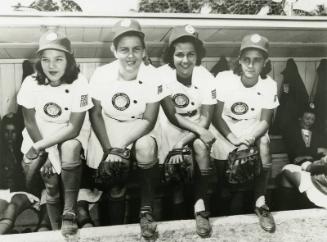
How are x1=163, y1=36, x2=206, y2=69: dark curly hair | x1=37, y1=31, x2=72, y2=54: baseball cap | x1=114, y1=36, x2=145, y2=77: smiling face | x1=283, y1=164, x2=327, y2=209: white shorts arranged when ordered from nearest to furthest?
x1=37, y1=31, x2=72, y2=54: baseball cap
x1=114, y1=36, x2=145, y2=77: smiling face
x1=163, y1=36, x2=206, y2=69: dark curly hair
x1=283, y1=164, x2=327, y2=209: white shorts

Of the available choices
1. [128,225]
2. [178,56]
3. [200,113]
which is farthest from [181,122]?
[128,225]

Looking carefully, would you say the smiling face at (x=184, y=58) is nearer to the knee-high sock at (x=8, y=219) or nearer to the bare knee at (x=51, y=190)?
the bare knee at (x=51, y=190)

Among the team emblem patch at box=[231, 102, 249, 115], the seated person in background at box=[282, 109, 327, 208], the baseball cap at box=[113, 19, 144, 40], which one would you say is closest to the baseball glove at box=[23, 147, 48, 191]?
the baseball cap at box=[113, 19, 144, 40]

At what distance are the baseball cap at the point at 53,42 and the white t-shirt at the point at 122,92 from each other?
1.04 feet

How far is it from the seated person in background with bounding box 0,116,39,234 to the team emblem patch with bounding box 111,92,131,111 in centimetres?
79

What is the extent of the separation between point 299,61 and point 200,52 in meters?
0.94

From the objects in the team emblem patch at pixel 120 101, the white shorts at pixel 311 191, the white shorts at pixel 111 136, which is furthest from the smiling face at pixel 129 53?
the white shorts at pixel 311 191

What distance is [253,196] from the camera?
3.57 meters

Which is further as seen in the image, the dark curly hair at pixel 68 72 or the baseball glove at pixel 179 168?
the baseball glove at pixel 179 168

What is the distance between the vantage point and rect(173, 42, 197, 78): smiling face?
3352 millimetres

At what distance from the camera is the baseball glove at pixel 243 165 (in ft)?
11.5

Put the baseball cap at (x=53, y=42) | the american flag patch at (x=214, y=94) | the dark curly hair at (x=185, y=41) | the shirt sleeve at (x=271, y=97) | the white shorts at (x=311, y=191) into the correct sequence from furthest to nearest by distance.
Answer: the white shorts at (x=311, y=191) → the shirt sleeve at (x=271, y=97) → the american flag patch at (x=214, y=94) → the dark curly hair at (x=185, y=41) → the baseball cap at (x=53, y=42)

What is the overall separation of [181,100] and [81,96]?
2.62ft

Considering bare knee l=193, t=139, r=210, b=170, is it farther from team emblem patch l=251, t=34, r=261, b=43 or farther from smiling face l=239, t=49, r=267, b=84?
team emblem patch l=251, t=34, r=261, b=43
